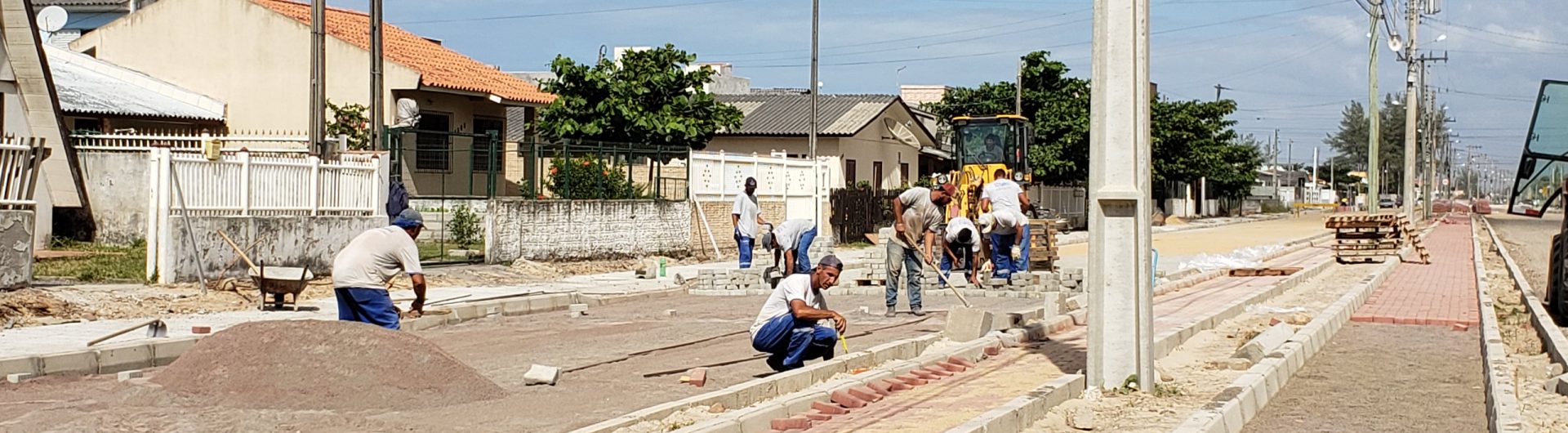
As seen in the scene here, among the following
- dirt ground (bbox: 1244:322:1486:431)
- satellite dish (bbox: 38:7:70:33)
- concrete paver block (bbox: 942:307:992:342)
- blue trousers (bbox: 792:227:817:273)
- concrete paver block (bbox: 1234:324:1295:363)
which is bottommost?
dirt ground (bbox: 1244:322:1486:431)

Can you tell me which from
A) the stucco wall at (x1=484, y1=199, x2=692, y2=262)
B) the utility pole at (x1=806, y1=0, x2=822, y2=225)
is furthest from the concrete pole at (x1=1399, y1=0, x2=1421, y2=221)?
the stucco wall at (x1=484, y1=199, x2=692, y2=262)

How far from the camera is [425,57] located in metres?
31.2

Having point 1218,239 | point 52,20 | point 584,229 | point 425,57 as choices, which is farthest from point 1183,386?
point 1218,239

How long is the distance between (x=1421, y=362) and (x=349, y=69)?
22.1 metres

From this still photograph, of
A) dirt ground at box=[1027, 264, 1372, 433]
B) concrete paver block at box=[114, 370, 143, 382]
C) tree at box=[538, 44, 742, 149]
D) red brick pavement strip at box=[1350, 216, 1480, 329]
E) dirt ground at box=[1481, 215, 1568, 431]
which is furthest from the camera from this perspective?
tree at box=[538, 44, 742, 149]

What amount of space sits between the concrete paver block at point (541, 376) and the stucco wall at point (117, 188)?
1307 cm

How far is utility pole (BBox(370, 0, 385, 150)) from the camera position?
63.1ft

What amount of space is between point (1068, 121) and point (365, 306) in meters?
41.1

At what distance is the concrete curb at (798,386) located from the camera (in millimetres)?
7734

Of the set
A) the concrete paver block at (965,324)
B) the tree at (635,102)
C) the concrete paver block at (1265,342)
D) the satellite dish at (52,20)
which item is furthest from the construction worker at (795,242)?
the satellite dish at (52,20)

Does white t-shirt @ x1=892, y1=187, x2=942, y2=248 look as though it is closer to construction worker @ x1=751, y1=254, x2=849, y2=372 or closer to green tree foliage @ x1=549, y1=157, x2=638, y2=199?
construction worker @ x1=751, y1=254, x2=849, y2=372

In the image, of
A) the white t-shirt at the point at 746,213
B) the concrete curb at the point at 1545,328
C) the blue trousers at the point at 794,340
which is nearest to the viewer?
the blue trousers at the point at 794,340

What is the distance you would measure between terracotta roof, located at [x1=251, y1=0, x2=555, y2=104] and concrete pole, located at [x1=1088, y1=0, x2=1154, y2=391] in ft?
69.9

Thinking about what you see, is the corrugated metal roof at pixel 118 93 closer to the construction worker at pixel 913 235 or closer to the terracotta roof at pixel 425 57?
the terracotta roof at pixel 425 57
